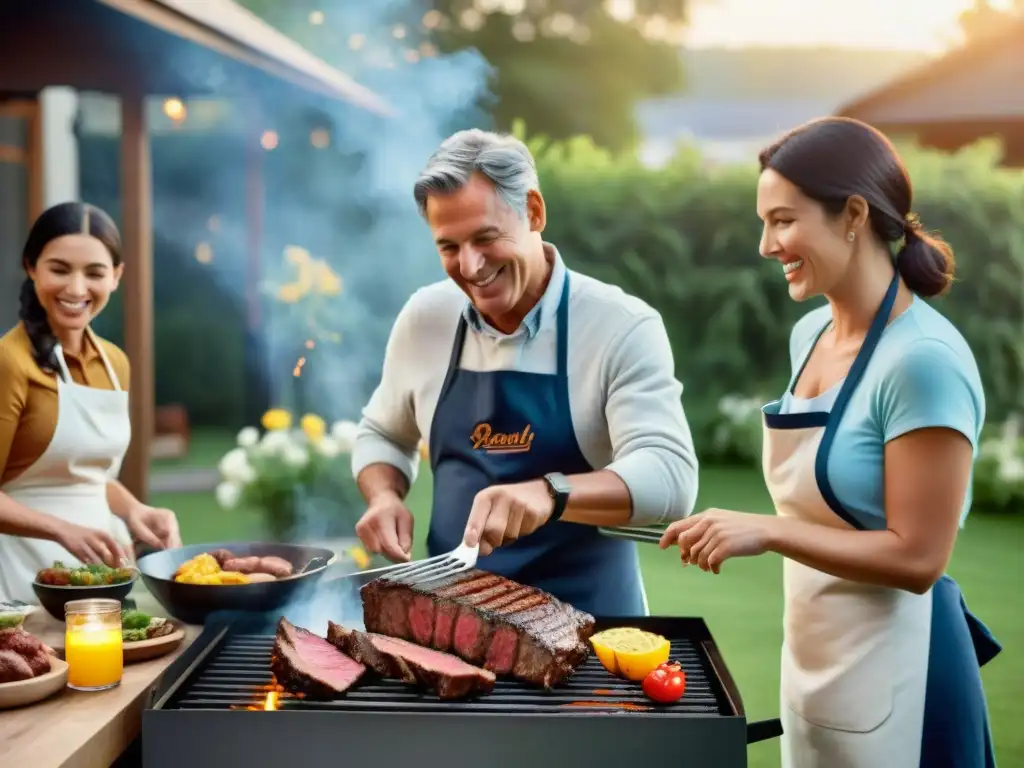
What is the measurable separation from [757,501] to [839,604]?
6.82m

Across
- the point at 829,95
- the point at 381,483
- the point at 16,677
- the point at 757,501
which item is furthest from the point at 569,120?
the point at 16,677

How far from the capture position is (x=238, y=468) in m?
6.61

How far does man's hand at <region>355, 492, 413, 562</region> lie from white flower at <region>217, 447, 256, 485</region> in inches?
156

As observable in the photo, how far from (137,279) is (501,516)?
4.43 metres

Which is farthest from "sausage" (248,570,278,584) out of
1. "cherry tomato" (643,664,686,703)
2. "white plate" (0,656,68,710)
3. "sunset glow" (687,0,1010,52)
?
"sunset glow" (687,0,1010,52)

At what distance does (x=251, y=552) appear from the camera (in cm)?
288

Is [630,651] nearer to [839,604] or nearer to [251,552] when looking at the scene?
[839,604]

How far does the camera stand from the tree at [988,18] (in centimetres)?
1002

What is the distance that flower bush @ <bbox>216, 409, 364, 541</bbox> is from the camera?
21.8ft

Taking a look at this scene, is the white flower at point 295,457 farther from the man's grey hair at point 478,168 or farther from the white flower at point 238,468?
the man's grey hair at point 478,168

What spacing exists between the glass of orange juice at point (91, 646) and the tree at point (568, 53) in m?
10.6

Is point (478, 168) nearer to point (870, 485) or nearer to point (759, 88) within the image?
point (870, 485)

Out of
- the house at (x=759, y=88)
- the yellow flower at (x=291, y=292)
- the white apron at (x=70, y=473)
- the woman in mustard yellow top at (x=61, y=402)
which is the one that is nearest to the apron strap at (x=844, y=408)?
the woman in mustard yellow top at (x=61, y=402)

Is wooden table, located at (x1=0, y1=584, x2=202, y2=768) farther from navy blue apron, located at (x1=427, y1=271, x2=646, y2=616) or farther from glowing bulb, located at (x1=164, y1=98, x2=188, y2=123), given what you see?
glowing bulb, located at (x1=164, y1=98, x2=188, y2=123)
